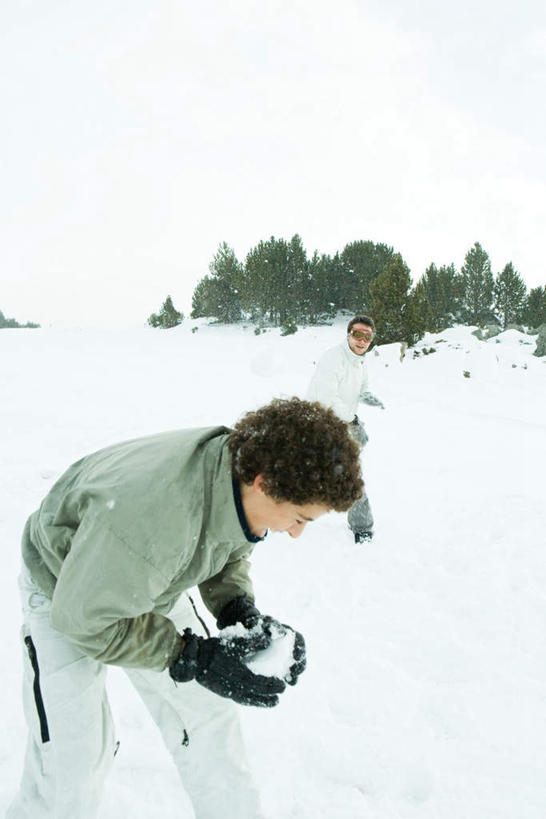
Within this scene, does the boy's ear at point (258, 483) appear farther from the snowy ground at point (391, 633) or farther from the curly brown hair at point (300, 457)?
the snowy ground at point (391, 633)

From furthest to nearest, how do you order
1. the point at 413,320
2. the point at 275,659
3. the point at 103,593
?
the point at 413,320 → the point at 275,659 → the point at 103,593

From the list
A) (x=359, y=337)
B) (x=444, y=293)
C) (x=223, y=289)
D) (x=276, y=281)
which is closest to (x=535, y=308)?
(x=444, y=293)

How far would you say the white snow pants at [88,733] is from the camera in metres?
1.55

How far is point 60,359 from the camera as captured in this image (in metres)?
13.4

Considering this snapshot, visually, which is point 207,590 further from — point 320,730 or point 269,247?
point 269,247

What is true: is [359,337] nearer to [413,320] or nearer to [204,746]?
[204,746]

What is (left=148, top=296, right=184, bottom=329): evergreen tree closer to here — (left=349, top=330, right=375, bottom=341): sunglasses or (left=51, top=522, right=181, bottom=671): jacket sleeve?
(left=349, top=330, right=375, bottom=341): sunglasses

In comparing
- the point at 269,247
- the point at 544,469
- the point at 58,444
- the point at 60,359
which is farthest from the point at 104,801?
the point at 269,247

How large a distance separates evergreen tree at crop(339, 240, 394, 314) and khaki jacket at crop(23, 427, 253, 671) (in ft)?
105

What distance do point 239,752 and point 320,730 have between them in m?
0.87

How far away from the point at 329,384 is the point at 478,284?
31.8 m

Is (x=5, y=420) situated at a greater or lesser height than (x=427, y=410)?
greater

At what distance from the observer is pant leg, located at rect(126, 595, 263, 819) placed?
5.75ft

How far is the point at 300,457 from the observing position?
1347mm
